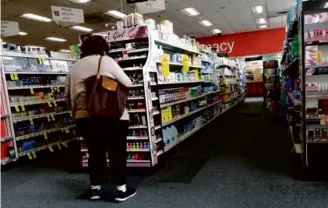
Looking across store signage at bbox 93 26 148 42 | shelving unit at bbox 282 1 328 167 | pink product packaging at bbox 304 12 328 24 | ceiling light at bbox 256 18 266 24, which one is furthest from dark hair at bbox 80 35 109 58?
ceiling light at bbox 256 18 266 24

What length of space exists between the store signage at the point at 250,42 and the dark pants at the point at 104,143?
1747 cm

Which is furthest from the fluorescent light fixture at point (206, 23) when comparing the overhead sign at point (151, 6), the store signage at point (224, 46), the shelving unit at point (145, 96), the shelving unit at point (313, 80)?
the shelving unit at point (313, 80)

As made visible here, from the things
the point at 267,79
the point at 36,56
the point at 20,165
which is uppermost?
the point at 36,56

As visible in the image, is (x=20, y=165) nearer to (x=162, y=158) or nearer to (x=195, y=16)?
(x=162, y=158)

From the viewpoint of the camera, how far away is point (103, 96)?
128 inches

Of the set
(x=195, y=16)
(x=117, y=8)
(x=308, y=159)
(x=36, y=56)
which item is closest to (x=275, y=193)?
(x=308, y=159)

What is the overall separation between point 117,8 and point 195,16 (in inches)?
163

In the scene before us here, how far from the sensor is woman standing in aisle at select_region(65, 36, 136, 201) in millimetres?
3346

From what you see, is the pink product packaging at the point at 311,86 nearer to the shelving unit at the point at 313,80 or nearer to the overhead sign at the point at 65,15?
the shelving unit at the point at 313,80

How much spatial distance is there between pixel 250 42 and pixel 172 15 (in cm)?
814

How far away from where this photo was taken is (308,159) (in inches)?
155

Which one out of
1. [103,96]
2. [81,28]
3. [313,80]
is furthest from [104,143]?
[81,28]

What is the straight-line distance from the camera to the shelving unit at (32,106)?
5672 mm

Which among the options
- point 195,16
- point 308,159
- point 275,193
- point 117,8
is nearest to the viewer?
point 275,193
